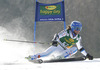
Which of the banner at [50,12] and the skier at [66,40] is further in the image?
the banner at [50,12]

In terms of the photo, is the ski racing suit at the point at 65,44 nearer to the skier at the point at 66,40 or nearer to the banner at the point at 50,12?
the skier at the point at 66,40

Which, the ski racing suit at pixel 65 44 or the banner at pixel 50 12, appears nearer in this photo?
the ski racing suit at pixel 65 44

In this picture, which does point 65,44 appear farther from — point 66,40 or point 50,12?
point 50,12

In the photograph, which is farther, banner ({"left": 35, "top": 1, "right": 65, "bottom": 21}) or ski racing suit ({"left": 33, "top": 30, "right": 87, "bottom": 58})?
banner ({"left": 35, "top": 1, "right": 65, "bottom": 21})

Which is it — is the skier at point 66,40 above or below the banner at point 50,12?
below

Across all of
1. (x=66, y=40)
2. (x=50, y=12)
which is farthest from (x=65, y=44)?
(x=50, y=12)

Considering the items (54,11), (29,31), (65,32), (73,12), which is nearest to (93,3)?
(73,12)

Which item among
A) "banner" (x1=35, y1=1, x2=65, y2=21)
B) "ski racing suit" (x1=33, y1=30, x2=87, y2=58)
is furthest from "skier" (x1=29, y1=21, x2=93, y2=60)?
"banner" (x1=35, y1=1, x2=65, y2=21)

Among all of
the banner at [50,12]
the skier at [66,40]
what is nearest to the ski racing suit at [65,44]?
the skier at [66,40]

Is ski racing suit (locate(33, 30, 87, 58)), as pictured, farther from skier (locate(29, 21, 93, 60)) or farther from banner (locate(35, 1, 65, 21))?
banner (locate(35, 1, 65, 21))

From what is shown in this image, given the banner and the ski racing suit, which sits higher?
the banner

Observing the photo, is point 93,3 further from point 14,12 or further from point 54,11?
point 14,12

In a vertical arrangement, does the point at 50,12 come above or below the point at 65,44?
above

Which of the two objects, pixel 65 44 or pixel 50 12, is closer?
pixel 65 44
